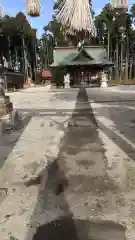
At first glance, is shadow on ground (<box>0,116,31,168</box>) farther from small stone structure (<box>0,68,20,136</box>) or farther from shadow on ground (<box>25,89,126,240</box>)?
shadow on ground (<box>25,89,126,240</box>)

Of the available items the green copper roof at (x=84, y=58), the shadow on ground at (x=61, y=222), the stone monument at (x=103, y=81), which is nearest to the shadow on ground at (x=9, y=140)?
the shadow on ground at (x=61, y=222)

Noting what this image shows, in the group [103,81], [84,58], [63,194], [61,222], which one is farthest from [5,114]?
[84,58]

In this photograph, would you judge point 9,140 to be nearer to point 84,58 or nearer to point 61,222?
point 61,222

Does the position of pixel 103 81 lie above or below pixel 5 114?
above

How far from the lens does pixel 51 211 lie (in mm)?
3900

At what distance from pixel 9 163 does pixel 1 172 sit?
558 millimetres

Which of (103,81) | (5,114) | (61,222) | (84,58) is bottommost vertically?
(61,222)

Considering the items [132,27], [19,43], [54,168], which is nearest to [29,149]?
[54,168]

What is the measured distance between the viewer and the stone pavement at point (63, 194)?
3453 mm

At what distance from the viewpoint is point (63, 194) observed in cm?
442

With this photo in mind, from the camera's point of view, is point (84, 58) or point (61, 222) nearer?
point (61, 222)

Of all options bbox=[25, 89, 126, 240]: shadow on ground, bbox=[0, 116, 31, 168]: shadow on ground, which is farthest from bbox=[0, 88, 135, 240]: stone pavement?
bbox=[0, 116, 31, 168]: shadow on ground

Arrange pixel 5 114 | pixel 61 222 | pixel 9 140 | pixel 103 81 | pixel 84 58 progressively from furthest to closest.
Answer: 1. pixel 84 58
2. pixel 103 81
3. pixel 5 114
4. pixel 9 140
5. pixel 61 222

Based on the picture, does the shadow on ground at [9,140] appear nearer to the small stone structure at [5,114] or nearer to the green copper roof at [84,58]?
the small stone structure at [5,114]
